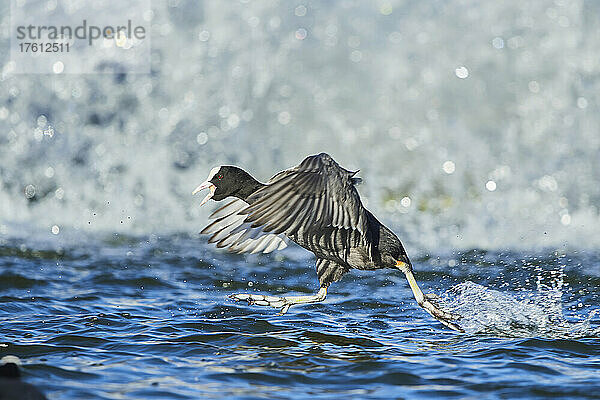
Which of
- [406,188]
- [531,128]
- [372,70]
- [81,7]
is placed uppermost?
[81,7]

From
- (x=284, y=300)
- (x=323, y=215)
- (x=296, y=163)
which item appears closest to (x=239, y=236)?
(x=284, y=300)

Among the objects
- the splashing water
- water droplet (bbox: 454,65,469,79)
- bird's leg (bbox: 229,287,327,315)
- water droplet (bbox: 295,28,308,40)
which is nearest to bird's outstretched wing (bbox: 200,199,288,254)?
bird's leg (bbox: 229,287,327,315)

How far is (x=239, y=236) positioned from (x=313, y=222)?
1297 mm

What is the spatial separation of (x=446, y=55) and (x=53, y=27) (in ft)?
22.2

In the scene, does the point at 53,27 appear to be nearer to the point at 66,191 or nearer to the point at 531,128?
the point at 66,191

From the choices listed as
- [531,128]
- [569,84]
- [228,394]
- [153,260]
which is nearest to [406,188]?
[531,128]

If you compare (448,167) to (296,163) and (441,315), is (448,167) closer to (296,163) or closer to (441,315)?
(296,163)

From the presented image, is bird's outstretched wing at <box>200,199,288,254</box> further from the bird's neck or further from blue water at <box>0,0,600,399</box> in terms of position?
blue water at <box>0,0,600,399</box>

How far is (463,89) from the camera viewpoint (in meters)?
14.7

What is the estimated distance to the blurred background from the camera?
12.0 metres

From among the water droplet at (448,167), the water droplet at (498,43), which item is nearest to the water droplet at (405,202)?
the water droplet at (448,167)

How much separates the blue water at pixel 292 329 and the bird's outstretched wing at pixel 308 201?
2.84 ft

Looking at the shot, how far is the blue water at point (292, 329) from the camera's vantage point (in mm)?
4812

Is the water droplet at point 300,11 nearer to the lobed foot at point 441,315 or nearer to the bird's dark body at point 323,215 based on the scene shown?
the bird's dark body at point 323,215
